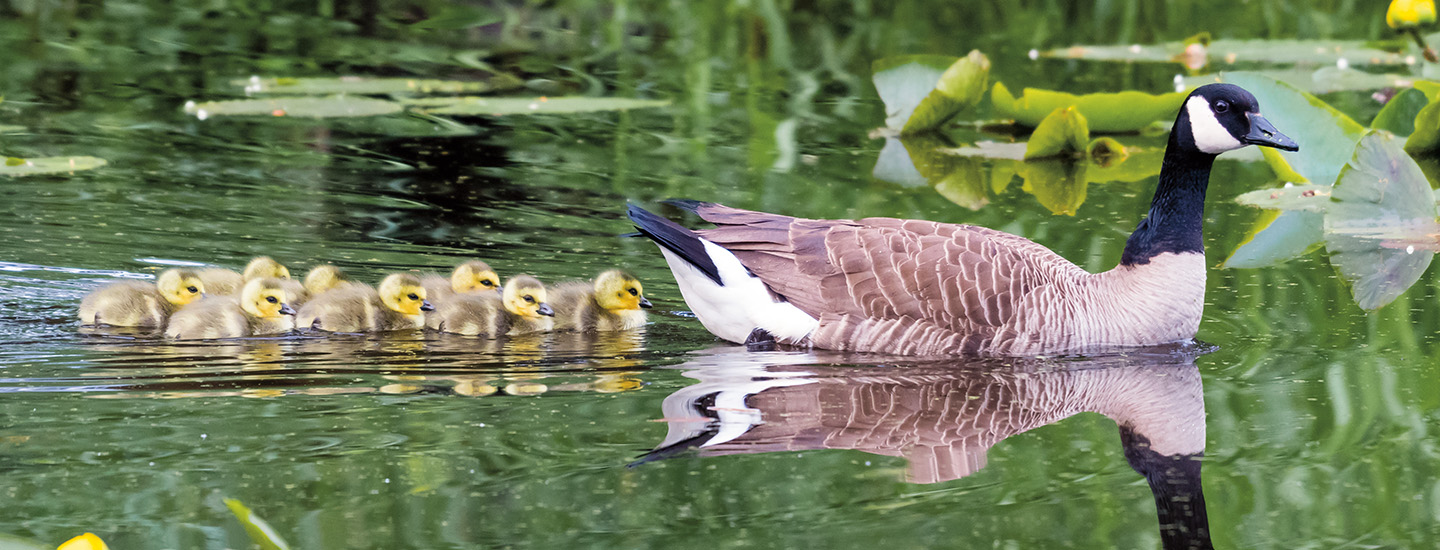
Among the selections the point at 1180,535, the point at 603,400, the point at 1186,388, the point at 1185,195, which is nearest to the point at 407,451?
the point at 603,400

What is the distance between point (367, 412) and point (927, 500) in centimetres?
153

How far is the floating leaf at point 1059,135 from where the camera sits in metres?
7.90

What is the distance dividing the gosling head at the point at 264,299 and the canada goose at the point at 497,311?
514 mm

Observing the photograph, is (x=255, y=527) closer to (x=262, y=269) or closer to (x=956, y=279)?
(x=956, y=279)

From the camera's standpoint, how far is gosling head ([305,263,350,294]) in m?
5.50

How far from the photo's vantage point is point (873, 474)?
148 inches

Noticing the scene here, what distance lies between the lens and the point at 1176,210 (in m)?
5.31

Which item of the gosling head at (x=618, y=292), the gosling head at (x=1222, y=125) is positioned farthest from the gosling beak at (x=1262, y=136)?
the gosling head at (x=618, y=292)

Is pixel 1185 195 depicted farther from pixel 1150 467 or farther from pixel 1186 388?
pixel 1150 467

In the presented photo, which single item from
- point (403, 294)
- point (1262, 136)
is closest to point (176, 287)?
point (403, 294)

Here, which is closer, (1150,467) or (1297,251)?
(1150,467)

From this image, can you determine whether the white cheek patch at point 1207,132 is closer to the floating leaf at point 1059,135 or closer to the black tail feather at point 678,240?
the black tail feather at point 678,240

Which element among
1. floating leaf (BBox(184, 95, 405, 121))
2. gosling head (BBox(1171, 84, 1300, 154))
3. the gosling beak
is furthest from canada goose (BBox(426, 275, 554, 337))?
floating leaf (BBox(184, 95, 405, 121))

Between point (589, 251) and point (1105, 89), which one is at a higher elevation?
point (1105, 89)
